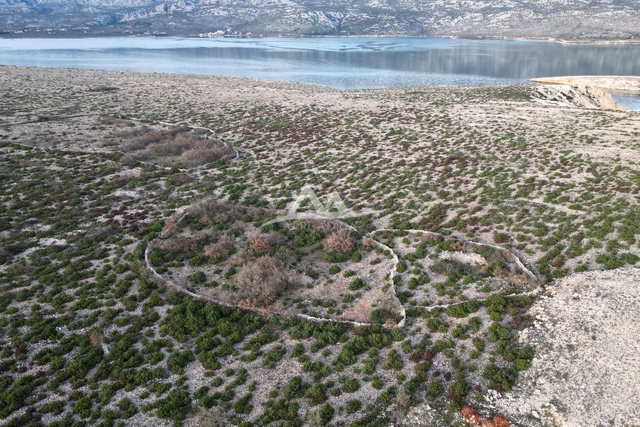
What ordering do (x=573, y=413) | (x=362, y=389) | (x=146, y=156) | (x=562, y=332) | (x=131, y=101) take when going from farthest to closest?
(x=131, y=101)
(x=146, y=156)
(x=562, y=332)
(x=362, y=389)
(x=573, y=413)

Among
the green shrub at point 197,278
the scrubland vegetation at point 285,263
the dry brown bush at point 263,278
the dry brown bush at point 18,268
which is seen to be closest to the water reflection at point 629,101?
the scrubland vegetation at point 285,263

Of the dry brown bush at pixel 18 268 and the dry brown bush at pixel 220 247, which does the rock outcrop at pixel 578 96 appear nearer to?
the dry brown bush at pixel 220 247

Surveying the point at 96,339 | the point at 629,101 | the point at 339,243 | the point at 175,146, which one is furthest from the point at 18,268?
the point at 629,101

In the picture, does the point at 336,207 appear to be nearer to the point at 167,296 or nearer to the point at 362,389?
the point at 167,296

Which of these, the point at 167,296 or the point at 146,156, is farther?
the point at 146,156

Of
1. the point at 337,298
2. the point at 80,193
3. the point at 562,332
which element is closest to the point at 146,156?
the point at 80,193

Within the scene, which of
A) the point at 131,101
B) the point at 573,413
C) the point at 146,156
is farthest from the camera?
the point at 131,101

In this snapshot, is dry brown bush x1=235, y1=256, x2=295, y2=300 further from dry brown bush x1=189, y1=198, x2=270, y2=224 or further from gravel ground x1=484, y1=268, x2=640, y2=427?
gravel ground x1=484, y1=268, x2=640, y2=427
